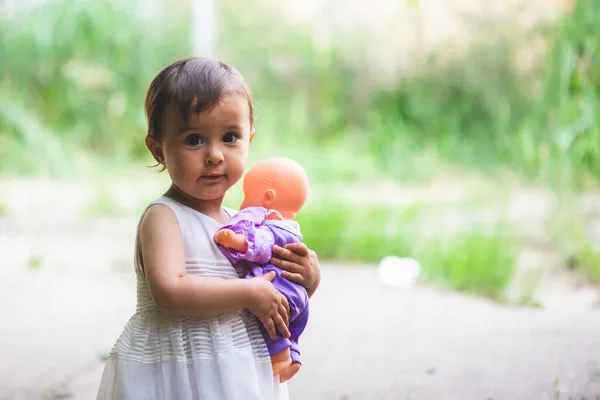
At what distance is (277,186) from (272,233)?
9 cm

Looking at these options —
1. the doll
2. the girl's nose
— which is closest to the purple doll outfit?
the doll

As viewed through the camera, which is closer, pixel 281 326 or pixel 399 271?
pixel 281 326

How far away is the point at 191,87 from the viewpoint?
127 centimetres

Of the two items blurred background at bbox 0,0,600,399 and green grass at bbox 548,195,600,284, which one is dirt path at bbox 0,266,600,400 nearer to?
blurred background at bbox 0,0,600,399

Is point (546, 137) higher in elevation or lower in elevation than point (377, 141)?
higher

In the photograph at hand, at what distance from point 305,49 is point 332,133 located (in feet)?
2.59

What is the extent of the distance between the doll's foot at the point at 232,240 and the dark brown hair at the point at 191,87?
19cm

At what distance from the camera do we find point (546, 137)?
4133 millimetres

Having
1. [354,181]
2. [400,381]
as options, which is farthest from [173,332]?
[354,181]

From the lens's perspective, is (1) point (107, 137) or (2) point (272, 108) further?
(2) point (272, 108)

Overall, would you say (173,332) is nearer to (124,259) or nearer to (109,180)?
(124,259)

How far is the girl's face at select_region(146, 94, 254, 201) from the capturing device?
129 cm

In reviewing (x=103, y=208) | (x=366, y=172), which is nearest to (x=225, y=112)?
(x=103, y=208)

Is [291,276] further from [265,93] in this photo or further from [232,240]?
[265,93]
